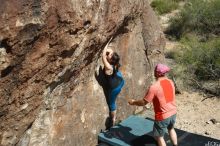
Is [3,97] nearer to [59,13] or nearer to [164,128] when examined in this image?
[59,13]

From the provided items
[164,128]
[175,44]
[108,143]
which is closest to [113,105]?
[108,143]

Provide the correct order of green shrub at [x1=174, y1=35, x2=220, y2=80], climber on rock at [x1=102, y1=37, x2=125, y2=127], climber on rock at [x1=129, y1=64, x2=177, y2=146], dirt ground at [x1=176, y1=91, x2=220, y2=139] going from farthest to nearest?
green shrub at [x1=174, y1=35, x2=220, y2=80] < dirt ground at [x1=176, y1=91, x2=220, y2=139] < climber on rock at [x1=102, y1=37, x2=125, y2=127] < climber on rock at [x1=129, y1=64, x2=177, y2=146]

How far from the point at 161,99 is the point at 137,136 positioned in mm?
1242

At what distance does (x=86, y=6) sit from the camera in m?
6.86

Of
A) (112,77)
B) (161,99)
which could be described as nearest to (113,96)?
(112,77)

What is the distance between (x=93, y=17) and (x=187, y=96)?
13.7ft

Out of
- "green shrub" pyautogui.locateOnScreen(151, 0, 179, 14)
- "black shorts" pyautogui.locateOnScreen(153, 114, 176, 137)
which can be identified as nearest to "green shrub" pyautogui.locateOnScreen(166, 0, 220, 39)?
"green shrub" pyautogui.locateOnScreen(151, 0, 179, 14)

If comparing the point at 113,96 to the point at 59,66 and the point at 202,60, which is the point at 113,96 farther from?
the point at 202,60

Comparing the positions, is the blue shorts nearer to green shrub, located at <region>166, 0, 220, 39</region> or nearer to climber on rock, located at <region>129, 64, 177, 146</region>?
climber on rock, located at <region>129, 64, 177, 146</region>

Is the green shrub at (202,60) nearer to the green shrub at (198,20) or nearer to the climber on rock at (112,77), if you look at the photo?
the green shrub at (198,20)

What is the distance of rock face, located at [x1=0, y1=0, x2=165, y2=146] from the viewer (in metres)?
5.92

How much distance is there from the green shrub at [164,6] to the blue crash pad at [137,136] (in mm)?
10871

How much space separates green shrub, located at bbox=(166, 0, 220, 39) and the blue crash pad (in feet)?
24.2

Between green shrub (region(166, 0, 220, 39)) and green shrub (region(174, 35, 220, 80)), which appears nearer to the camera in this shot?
green shrub (region(174, 35, 220, 80))
